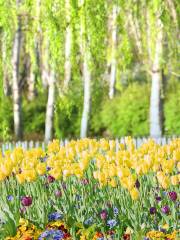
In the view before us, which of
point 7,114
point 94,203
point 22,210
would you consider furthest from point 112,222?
point 7,114

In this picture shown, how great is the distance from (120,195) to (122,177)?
0.32 m

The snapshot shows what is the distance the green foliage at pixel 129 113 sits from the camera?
62.8 ft

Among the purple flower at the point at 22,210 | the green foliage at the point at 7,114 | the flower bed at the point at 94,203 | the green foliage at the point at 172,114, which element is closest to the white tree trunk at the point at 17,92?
the green foliage at the point at 7,114

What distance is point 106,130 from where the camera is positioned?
21172mm

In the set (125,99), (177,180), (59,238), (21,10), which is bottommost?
(59,238)

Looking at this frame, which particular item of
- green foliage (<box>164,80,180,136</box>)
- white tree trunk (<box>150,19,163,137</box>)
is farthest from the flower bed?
green foliage (<box>164,80,180,136</box>)

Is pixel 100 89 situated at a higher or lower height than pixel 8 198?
higher

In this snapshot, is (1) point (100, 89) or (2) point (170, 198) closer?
(2) point (170, 198)

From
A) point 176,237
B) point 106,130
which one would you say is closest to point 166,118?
point 106,130

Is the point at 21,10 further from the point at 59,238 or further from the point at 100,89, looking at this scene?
the point at 59,238

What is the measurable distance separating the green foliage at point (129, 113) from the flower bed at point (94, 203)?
497 inches

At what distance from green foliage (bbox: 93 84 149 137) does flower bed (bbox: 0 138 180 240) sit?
12.6 metres

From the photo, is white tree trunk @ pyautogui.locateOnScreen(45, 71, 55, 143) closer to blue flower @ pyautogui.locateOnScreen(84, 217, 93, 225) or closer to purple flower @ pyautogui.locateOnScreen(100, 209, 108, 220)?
blue flower @ pyautogui.locateOnScreen(84, 217, 93, 225)

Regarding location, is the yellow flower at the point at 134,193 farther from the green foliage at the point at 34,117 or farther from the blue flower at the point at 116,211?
the green foliage at the point at 34,117
